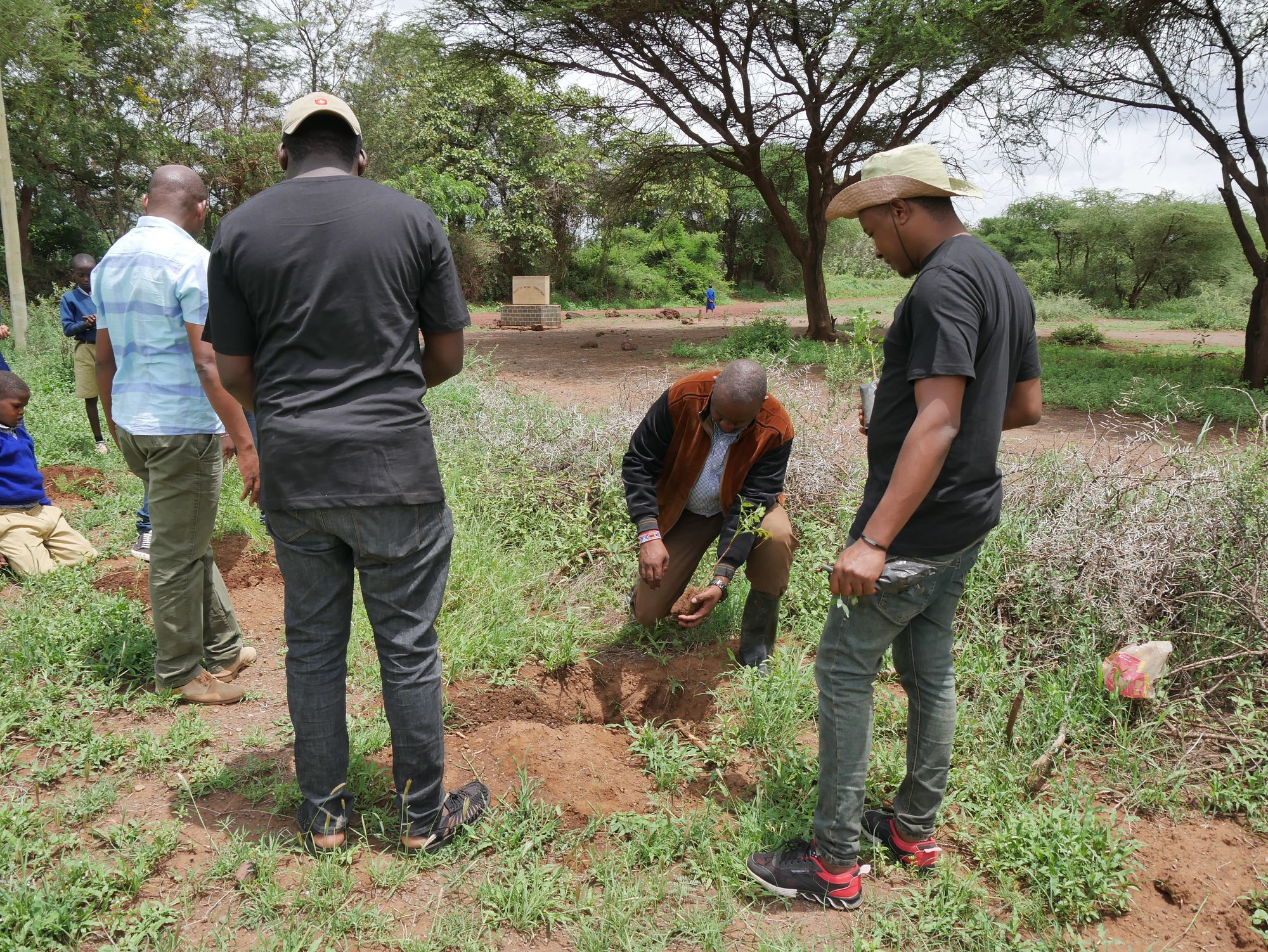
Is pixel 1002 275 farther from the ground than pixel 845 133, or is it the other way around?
pixel 845 133

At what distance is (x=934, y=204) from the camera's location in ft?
6.48

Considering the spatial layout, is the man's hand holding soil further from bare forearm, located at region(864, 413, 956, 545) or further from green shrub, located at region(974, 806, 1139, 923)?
bare forearm, located at region(864, 413, 956, 545)

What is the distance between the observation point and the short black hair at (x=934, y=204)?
1.96 m

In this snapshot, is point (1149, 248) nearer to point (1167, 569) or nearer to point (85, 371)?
point (1167, 569)

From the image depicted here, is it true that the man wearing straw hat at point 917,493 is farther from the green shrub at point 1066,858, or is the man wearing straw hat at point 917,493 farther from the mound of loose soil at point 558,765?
the mound of loose soil at point 558,765

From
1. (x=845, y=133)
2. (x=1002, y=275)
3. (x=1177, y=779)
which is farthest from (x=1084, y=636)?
(x=845, y=133)

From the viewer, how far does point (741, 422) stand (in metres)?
3.08

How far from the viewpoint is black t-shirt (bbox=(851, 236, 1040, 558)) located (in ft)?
5.90

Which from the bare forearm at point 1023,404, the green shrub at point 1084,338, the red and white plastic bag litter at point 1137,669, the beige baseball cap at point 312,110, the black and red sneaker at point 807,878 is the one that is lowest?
the black and red sneaker at point 807,878

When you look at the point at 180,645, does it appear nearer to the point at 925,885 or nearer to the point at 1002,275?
the point at 925,885

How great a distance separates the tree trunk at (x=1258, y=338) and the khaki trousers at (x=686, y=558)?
30.5 ft

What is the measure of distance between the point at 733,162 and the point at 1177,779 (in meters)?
13.5

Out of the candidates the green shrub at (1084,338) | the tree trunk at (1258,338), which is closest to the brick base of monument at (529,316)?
the green shrub at (1084,338)

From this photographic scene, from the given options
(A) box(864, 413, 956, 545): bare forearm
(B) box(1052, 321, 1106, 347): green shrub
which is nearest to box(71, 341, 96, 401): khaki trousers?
(A) box(864, 413, 956, 545): bare forearm
